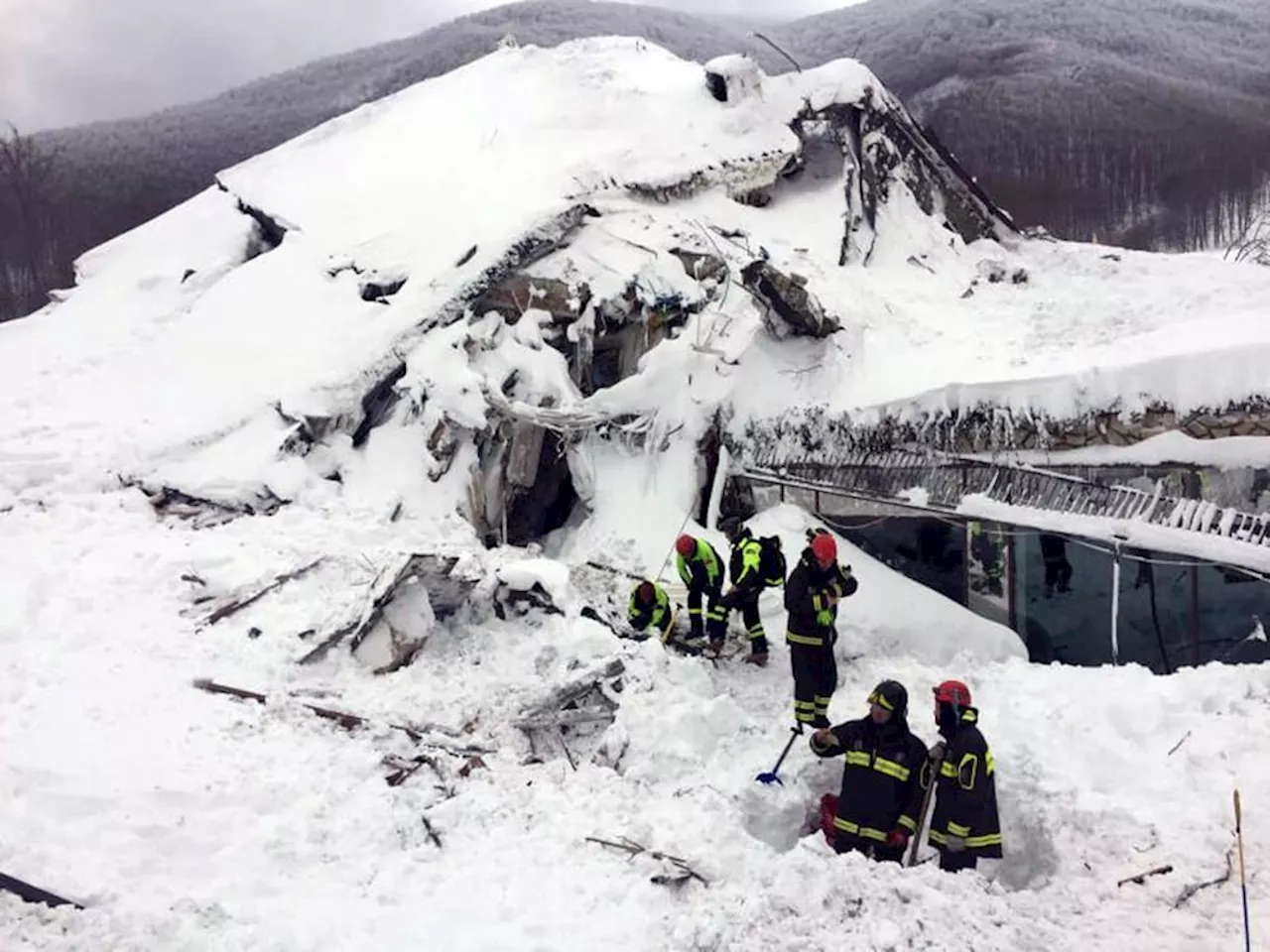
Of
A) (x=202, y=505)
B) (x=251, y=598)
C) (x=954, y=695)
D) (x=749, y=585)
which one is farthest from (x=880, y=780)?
(x=202, y=505)

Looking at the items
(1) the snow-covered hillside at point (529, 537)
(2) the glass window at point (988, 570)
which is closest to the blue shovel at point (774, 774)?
(1) the snow-covered hillside at point (529, 537)

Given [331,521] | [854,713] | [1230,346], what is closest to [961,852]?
[854,713]

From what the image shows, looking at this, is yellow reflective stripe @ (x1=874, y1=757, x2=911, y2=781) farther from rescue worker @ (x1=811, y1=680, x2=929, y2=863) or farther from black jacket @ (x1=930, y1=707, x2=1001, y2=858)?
black jacket @ (x1=930, y1=707, x2=1001, y2=858)

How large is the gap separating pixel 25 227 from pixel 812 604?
37670mm

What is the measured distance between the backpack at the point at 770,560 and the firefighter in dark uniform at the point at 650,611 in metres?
0.83

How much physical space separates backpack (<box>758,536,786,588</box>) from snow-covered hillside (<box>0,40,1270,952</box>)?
726 mm

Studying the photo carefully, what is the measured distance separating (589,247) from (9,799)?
8662mm

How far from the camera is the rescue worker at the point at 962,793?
15.4ft

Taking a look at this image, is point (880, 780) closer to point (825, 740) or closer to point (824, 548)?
point (825, 740)

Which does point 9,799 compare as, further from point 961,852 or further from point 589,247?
point 589,247

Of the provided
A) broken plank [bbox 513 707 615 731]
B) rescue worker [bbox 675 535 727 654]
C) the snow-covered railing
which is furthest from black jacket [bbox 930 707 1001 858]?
the snow-covered railing

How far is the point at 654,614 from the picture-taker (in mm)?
7609

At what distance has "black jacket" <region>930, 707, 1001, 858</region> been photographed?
4695 mm

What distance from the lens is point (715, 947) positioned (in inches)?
166
